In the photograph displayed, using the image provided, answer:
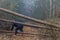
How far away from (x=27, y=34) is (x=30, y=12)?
59 centimetres

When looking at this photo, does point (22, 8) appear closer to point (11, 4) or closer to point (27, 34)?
point (11, 4)

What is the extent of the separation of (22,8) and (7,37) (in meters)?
0.75

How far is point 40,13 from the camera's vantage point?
366 centimetres

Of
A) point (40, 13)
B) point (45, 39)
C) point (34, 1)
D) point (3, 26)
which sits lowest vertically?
point (45, 39)

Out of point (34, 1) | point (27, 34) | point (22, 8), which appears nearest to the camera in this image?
point (27, 34)

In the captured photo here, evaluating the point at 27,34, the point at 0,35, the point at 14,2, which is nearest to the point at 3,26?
the point at 0,35

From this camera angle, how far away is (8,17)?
3771 mm

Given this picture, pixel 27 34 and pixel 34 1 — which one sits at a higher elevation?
pixel 34 1

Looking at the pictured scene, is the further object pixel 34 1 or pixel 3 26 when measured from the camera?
pixel 3 26

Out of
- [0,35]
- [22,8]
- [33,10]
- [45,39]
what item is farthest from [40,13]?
[0,35]

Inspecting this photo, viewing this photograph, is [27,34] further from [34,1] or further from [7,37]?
[34,1]

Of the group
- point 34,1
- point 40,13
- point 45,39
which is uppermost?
point 34,1

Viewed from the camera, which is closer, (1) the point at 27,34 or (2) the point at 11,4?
(1) the point at 27,34

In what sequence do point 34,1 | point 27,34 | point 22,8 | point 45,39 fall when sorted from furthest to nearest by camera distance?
point 22,8 → point 34,1 → point 27,34 → point 45,39
